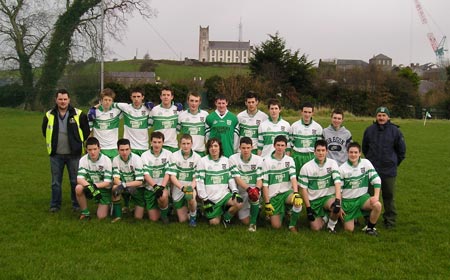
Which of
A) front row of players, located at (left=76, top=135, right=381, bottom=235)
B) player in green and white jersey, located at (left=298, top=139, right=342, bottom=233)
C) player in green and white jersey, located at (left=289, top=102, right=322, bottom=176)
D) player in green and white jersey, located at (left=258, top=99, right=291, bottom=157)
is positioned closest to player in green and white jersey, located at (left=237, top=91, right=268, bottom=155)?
player in green and white jersey, located at (left=258, top=99, right=291, bottom=157)

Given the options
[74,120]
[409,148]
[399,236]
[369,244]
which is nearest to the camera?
[369,244]

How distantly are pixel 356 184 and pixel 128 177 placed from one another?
337 cm

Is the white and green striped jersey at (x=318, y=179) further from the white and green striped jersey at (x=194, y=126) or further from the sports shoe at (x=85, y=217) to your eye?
the sports shoe at (x=85, y=217)

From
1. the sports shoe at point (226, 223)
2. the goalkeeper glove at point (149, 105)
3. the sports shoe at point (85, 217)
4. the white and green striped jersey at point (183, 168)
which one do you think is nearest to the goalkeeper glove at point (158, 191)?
the white and green striped jersey at point (183, 168)

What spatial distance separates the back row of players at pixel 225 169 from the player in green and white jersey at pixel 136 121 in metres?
0.02

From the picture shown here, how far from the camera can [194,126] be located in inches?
312

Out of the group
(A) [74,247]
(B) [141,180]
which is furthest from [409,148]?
(A) [74,247]

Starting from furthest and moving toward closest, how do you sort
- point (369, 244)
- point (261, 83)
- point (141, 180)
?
point (261, 83) < point (141, 180) < point (369, 244)

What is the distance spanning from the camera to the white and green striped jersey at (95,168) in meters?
7.20

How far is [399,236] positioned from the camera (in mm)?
6566

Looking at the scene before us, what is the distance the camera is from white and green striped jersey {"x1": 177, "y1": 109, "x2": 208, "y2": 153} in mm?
7926

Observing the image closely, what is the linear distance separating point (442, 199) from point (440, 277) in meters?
4.65

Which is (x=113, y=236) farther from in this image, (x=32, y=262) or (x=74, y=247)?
(x=32, y=262)

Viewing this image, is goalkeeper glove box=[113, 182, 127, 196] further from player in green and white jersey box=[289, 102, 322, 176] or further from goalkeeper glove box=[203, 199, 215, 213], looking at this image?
player in green and white jersey box=[289, 102, 322, 176]
